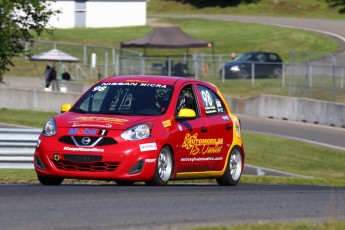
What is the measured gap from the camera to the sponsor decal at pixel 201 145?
1378 centimetres

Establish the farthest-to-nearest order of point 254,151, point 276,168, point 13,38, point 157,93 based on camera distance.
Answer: point 13,38
point 254,151
point 276,168
point 157,93

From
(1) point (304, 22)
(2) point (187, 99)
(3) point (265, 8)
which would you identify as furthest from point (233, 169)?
(3) point (265, 8)

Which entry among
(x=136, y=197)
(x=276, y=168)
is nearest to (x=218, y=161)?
(x=136, y=197)

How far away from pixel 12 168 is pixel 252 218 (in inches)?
375

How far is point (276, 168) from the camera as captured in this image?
22.9 m

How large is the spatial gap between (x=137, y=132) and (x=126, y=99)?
1.17 meters

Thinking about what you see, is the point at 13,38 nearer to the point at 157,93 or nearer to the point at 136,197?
the point at 157,93

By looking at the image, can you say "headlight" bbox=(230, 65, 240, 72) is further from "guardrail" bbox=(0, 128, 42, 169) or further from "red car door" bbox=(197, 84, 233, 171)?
"red car door" bbox=(197, 84, 233, 171)

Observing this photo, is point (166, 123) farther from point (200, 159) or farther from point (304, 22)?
point (304, 22)

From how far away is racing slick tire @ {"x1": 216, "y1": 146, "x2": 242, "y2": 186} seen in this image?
14.9 metres

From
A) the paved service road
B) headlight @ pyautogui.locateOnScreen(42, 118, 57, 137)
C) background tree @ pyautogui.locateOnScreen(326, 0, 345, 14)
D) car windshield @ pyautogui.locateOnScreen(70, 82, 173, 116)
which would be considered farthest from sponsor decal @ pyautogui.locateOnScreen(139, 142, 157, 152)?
background tree @ pyautogui.locateOnScreen(326, 0, 345, 14)

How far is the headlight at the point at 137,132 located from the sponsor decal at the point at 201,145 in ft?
2.94

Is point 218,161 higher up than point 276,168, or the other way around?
point 218,161

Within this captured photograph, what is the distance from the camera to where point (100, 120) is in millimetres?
12984
